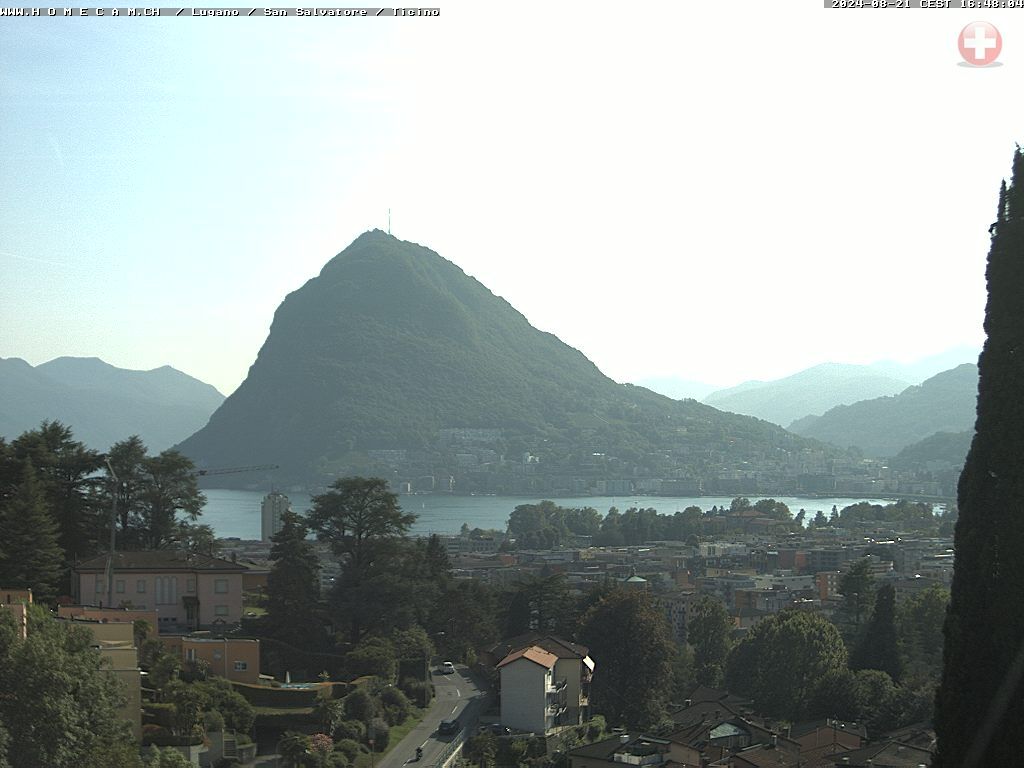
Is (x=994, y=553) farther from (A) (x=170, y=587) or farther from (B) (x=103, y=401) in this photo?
(B) (x=103, y=401)

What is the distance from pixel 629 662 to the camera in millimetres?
14992

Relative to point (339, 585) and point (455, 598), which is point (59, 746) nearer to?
point (339, 585)

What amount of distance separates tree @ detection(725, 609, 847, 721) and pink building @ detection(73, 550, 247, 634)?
21.1 feet

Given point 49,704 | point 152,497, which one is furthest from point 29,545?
point 49,704

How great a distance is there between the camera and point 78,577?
1315 cm

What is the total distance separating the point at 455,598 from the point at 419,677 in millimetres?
3756

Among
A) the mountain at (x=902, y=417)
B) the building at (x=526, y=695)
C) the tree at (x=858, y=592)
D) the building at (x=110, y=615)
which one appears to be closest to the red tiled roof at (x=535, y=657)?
the building at (x=526, y=695)

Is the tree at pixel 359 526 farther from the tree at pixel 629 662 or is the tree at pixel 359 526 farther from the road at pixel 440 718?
the tree at pixel 629 662

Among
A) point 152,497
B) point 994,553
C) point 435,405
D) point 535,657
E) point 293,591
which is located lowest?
point 535,657

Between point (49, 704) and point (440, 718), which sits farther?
point (440, 718)

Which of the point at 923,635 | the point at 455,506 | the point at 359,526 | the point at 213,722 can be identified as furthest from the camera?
the point at 455,506

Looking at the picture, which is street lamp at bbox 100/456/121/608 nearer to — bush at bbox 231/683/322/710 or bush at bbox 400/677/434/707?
bush at bbox 231/683/322/710

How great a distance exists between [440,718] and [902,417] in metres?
123

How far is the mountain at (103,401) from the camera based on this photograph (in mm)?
93875
